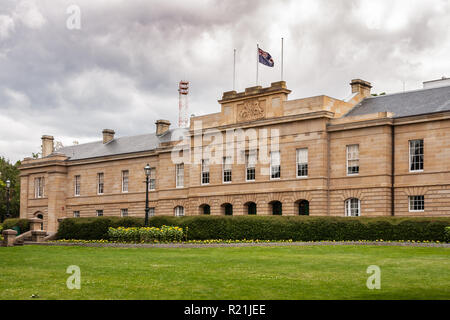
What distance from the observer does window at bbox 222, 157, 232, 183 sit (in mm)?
49344

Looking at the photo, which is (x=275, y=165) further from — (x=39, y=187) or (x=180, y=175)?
(x=39, y=187)

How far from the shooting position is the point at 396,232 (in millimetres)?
32594

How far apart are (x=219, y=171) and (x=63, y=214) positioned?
24.6m

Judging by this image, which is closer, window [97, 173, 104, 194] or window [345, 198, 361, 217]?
window [345, 198, 361, 217]

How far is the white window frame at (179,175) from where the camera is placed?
54.5 m

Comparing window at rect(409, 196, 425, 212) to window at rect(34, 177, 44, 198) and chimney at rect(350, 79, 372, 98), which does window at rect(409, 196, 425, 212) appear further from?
window at rect(34, 177, 44, 198)

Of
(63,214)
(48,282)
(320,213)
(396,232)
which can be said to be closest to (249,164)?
(320,213)

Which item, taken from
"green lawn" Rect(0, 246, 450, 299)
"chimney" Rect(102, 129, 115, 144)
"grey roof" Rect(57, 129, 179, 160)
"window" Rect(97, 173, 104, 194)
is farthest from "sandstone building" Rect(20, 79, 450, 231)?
"green lawn" Rect(0, 246, 450, 299)

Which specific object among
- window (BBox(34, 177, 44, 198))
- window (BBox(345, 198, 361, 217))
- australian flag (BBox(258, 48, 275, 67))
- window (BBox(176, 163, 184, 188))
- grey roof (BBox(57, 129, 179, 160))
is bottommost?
window (BBox(345, 198, 361, 217))

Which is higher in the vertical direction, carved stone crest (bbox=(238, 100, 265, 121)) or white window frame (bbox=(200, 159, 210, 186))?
carved stone crest (bbox=(238, 100, 265, 121))

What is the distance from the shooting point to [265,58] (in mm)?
45438

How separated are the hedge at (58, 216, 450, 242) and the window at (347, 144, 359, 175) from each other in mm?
8175
